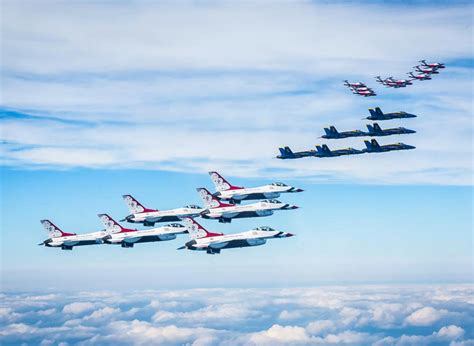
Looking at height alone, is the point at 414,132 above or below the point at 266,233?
above

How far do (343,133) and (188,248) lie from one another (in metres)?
59.0

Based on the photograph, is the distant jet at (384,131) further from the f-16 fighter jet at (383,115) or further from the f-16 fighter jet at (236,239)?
the f-16 fighter jet at (236,239)

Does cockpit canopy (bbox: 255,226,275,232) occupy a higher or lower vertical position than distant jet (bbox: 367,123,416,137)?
lower

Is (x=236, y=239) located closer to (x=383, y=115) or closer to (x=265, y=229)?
(x=265, y=229)

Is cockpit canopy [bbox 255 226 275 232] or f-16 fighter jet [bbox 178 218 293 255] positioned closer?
f-16 fighter jet [bbox 178 218 293 255]

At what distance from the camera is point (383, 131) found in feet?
641

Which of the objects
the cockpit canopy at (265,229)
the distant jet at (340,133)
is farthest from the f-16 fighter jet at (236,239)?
the distant jet at (340,133)

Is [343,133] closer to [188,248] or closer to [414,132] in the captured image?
[414,132]

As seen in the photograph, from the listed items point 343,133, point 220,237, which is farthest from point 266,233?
point 343,133

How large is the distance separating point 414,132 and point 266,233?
54.2m

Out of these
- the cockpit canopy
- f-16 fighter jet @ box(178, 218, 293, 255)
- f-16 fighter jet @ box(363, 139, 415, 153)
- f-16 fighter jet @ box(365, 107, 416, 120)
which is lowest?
f-16 fighter jet @ box(178, 218, 293, 255)

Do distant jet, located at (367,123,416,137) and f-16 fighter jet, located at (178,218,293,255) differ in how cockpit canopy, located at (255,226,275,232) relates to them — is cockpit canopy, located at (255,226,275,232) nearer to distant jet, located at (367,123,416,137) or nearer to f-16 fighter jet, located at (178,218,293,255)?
f-16 fighter jet, located at (178,218,293,255)

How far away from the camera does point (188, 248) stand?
198750 millimetres

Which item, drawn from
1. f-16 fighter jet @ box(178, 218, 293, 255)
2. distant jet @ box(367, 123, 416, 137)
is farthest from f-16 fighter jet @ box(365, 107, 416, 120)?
f-16 fighter jet @ box(178, 218, 293, 255)
